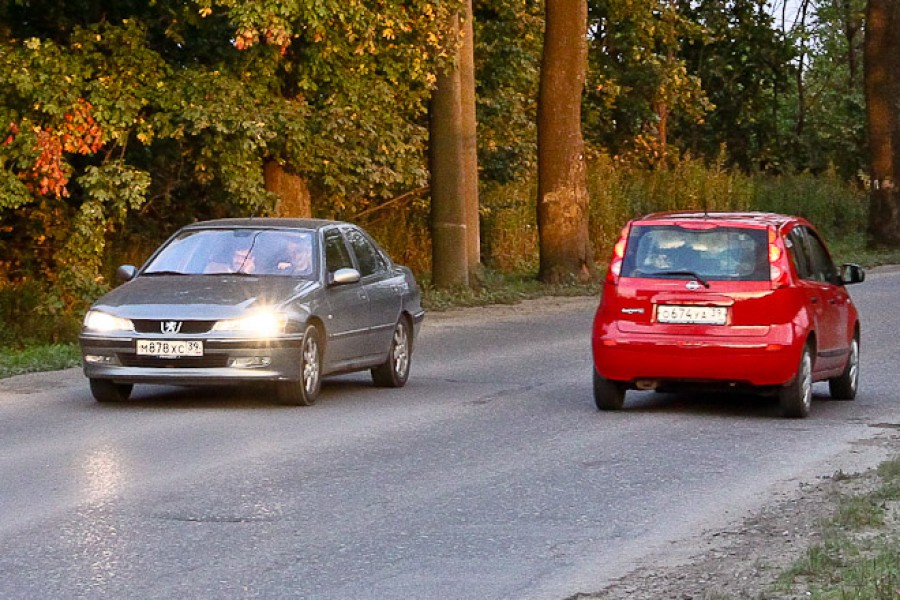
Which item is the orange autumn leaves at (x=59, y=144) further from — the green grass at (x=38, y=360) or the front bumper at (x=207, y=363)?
the front bumper at (x=207, y=363)

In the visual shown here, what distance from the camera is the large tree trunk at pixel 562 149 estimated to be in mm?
32156

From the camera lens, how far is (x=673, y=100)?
1614 inches

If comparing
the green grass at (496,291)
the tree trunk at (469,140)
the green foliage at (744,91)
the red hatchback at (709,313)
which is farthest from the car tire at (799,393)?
the green foliage at (744,91)

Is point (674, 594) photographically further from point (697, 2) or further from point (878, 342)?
point (697, 2)

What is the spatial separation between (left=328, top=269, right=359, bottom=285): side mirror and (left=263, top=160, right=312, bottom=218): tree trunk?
1258cm

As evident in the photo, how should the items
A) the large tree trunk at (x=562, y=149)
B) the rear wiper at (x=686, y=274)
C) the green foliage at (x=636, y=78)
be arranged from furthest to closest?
the green foliage at (x=636, y=78)
the large tree trunk at (x=562, y=149)
the rear wiper at (x=686, y=274)

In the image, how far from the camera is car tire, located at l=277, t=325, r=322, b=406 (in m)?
14.7

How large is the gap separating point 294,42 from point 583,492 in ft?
55.6

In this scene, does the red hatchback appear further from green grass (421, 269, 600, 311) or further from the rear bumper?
green grass (421, 269, 600, 311)

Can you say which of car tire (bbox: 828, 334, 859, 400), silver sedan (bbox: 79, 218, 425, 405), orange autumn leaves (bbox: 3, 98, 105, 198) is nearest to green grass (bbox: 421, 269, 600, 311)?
orange autumn leaves (bbox: 3, 98, 105, 198)

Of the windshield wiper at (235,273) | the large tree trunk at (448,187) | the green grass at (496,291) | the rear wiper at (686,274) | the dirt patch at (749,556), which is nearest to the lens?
Result: the dirt patch at (749,556)

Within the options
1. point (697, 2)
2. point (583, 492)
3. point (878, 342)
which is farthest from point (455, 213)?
point (697, 2)

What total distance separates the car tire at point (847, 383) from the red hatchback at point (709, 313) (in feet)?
2.98

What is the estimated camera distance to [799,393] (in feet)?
46.1
